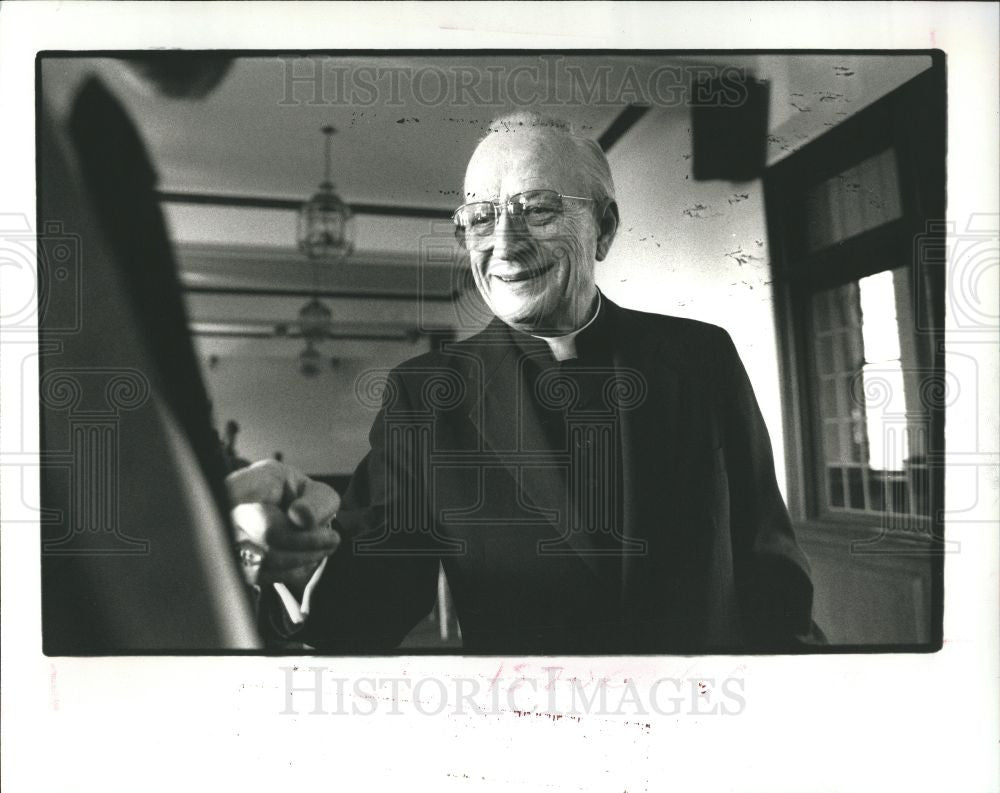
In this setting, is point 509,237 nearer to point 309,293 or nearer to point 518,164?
point 518,164

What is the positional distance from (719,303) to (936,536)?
0.65 m

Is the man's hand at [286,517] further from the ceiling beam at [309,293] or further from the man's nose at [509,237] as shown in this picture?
the man's nose at [509,237]

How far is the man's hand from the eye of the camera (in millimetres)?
1528

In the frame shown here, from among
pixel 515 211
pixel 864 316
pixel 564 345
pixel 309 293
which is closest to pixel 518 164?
pixel 515 211

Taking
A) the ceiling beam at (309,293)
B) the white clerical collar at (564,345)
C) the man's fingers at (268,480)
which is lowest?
the man's fingers at (268,480)

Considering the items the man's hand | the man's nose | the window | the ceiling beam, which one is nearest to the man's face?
the man's nose

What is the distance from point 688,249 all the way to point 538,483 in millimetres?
545

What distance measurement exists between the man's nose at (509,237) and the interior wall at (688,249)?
6.3 inches

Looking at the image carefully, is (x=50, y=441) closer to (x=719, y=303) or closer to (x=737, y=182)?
(x=719, y=303)

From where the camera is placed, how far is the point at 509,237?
60.4 inches

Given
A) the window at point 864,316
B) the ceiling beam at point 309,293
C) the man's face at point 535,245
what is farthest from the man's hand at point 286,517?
the window at point 864,316

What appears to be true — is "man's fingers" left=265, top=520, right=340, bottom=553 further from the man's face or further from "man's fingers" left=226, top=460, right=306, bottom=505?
the man's face

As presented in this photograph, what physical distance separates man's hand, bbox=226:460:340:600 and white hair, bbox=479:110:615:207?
2.49 feet

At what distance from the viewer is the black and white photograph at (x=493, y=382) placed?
1537 mm
